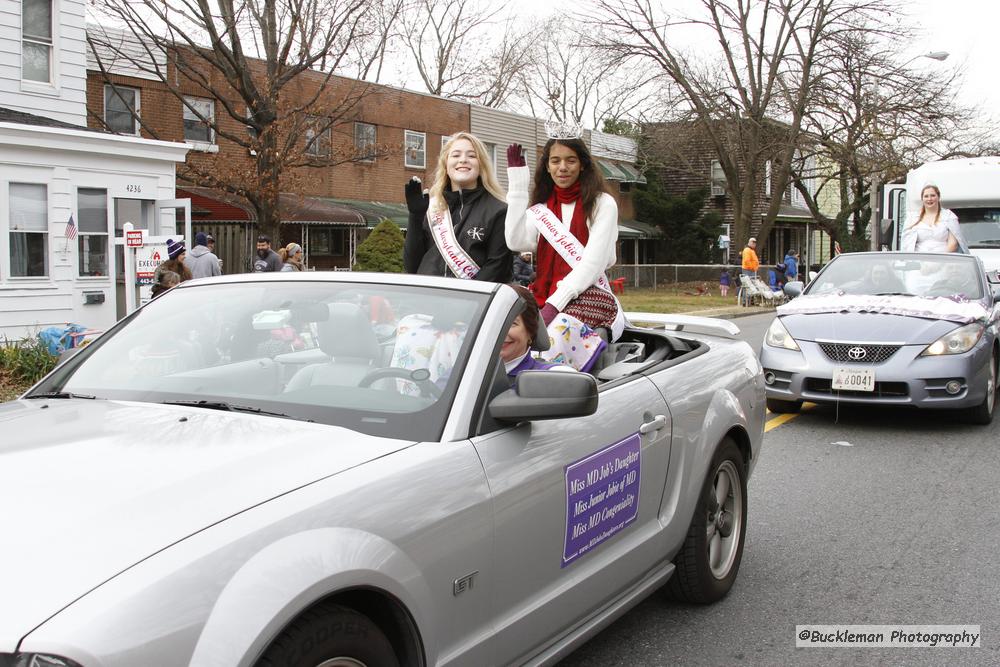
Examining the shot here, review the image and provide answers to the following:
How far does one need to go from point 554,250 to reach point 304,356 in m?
2.13

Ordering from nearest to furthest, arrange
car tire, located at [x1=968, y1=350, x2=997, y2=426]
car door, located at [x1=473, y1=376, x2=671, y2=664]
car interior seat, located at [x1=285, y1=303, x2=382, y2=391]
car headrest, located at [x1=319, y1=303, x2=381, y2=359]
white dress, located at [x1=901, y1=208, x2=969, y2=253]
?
car door, located at [x1=473, y1=376, x2=671, y2=664] → car interior seat, located at [x1=285, y1=303, x2=382, y2=391] → car headrest, located at [x1=319, y1=303, x2=381, y2=359] → car tire, located at [x1=968, y1=350, x2=997, y2=426] → white dress, located at [x1=901, y1=208, x2=969, y2=253]

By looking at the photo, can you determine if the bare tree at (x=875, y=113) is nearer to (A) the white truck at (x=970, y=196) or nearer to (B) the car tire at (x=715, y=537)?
(A) the white truck at (x=970, y=196)

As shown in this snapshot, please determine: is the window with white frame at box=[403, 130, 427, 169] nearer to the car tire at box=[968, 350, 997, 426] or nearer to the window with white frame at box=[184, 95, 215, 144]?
the window with white frame at box=[184, 95, 215, 144]

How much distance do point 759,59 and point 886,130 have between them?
5551mm

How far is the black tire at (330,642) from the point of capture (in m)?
2.10

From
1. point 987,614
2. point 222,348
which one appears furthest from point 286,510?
point 987,614

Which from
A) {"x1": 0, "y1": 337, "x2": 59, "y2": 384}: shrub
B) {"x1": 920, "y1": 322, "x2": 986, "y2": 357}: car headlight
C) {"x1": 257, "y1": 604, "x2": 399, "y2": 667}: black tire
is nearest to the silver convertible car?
{"x1": 257, "y1": 604, "x2": 399, "y2": 667}: black tire

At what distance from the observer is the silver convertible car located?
1.98m

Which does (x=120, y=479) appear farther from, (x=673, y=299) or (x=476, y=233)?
(x=673, y=299)

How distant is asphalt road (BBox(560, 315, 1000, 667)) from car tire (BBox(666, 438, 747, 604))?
0.38ft

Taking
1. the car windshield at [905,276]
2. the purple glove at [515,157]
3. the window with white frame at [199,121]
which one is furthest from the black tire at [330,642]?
the window with white frame at [199,121]

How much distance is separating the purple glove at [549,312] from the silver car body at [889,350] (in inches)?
172

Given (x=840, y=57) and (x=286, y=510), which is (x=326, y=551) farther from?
(x=840, y=57)

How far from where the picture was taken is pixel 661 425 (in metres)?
3.77
